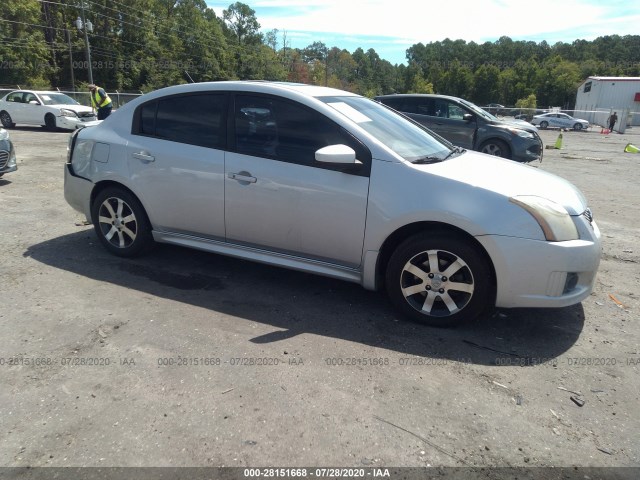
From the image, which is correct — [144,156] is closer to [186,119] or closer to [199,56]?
[186,119]

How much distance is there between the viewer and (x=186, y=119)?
14.6 ft

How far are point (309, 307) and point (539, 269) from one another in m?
1.78

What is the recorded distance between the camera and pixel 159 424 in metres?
2.57

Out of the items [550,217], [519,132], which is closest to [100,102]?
[519,132]

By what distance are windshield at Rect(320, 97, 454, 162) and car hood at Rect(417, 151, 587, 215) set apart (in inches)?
8.3

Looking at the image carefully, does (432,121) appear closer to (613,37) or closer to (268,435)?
(268,435)

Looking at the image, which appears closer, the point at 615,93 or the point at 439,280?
the point at 439,280

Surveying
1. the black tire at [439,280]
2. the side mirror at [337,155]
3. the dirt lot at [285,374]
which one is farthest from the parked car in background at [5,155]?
the black tire at [439,280]

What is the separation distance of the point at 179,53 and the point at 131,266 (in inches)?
2972

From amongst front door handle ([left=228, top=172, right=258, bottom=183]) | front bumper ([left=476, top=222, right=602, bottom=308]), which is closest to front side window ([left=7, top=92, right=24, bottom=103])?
front door handle ([left=228, top=172, right=258, bottom=183])

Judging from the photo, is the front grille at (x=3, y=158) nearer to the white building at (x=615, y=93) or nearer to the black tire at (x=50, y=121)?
the black tire at (x=50, y=121)

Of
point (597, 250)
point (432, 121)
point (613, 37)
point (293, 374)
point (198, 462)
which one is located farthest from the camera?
point (613, 37)

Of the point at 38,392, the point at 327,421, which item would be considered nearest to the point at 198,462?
the point at 327,421

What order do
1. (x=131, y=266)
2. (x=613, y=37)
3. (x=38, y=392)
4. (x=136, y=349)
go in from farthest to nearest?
(x=613, y=37) < (x=131, y=266) < (x=136, y=349) < (x=38, y=392)
